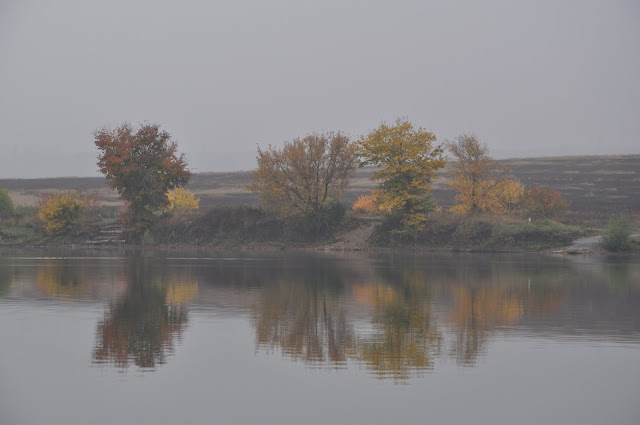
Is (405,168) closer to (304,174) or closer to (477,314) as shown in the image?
(304,174)

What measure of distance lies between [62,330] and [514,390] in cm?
990

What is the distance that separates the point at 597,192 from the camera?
113 metres

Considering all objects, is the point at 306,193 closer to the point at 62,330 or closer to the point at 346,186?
the point at 346,186

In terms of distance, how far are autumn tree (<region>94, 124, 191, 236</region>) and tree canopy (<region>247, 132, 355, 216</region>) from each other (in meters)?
7.37

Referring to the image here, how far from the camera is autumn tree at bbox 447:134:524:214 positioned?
2405 inches

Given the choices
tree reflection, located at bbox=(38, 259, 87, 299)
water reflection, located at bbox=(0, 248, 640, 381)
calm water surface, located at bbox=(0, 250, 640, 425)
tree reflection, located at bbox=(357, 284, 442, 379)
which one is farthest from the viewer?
tree reflection, located at bbox=(38, 259, 87, 299)

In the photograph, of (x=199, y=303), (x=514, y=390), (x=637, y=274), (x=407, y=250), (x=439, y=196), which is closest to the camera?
(x=514, y=390)

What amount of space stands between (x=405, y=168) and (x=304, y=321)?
3872cm

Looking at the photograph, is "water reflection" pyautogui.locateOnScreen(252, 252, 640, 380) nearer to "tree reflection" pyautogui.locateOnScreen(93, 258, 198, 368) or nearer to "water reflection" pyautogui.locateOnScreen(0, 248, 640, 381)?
"water reflection" pyautogui.locateOnScreen(0, 248, 640, 381)

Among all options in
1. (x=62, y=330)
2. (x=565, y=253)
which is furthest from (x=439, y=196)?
(x=62, y=330)

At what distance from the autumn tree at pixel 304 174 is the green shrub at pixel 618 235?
1965 centimetres

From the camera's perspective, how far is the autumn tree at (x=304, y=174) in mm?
61000

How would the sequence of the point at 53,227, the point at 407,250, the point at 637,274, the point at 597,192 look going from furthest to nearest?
the point at 597,192
the point at 53,227
the point at 407,250
the point at 637,274

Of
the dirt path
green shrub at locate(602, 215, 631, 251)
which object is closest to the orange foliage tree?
green shrub at locate(602, 215, 631, 251)
